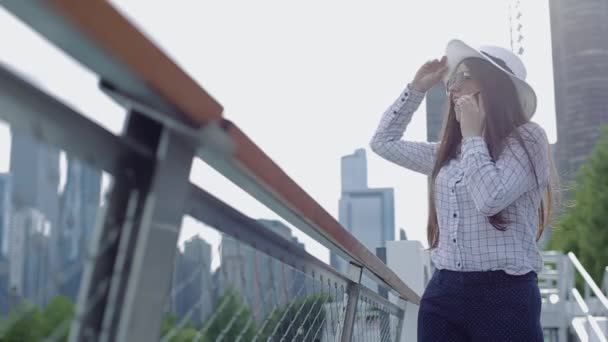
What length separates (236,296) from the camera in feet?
4.44

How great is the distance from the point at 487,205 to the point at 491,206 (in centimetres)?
1

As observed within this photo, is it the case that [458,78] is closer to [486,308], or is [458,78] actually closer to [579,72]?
[486,308]

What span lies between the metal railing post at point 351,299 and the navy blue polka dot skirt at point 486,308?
36 cm

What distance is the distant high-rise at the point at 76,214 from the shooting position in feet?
2.72

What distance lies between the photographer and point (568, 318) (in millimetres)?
7254

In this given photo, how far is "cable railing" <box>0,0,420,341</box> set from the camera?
730 millimetres

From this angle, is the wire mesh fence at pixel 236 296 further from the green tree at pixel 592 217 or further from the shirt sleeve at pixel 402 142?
the green tree at pixel 592 217

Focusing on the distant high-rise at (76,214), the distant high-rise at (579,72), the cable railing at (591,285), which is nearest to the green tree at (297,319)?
the distant high-rise at (76,214)

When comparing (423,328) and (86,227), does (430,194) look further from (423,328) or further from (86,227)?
(86,227)

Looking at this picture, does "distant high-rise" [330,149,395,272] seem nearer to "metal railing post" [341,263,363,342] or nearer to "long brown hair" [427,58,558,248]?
"metal railing post" [341,263,363,342]

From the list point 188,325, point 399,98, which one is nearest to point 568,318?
point 399,98

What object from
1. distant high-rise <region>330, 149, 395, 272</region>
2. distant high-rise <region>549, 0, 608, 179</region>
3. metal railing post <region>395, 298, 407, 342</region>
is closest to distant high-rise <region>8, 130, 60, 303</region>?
metal railing post <region>395, 298, 407, 342</region>

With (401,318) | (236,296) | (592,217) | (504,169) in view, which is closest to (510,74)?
(504,169)

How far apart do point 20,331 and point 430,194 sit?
1.75m
